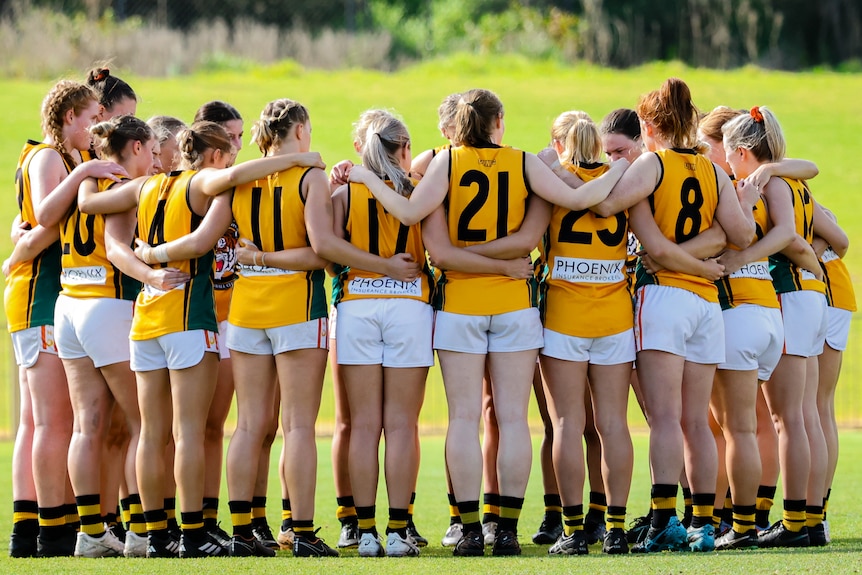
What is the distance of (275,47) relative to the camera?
36.7 m

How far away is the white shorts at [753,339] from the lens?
608 centimetres

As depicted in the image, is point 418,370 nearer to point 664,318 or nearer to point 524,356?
point 524,356

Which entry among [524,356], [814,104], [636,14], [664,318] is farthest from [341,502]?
[636,14]

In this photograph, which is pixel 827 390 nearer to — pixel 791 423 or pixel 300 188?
pixel 791 423

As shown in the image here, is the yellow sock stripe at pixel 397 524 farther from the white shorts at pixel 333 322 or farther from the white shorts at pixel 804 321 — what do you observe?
the white shorts at pixel 804 321

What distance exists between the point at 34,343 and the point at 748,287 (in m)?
3.69

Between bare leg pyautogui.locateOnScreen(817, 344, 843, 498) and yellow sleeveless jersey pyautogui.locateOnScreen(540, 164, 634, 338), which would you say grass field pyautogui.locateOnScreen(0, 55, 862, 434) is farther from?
yellow sleeveless jersey pyautogui.locateOnScreen(540, 164, 634, 338)

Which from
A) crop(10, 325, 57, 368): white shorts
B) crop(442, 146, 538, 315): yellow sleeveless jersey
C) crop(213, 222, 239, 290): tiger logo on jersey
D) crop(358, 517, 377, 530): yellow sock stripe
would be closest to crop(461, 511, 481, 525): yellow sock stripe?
crop(358, 517, 377, 530): yellow sock stripe

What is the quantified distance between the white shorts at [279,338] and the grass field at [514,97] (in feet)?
72.9

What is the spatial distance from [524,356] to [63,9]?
37.4 metres

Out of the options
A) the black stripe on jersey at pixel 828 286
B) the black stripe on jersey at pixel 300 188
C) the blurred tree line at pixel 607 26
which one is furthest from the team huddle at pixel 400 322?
the blurred tree line at pixel 607 26

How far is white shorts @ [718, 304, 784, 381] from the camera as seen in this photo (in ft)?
20.0

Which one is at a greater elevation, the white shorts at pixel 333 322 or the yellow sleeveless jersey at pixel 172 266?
the yellow sleeveless jersey at pixel 172 266

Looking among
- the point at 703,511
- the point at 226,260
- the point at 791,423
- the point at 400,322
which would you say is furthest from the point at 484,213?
the point at 791,423
